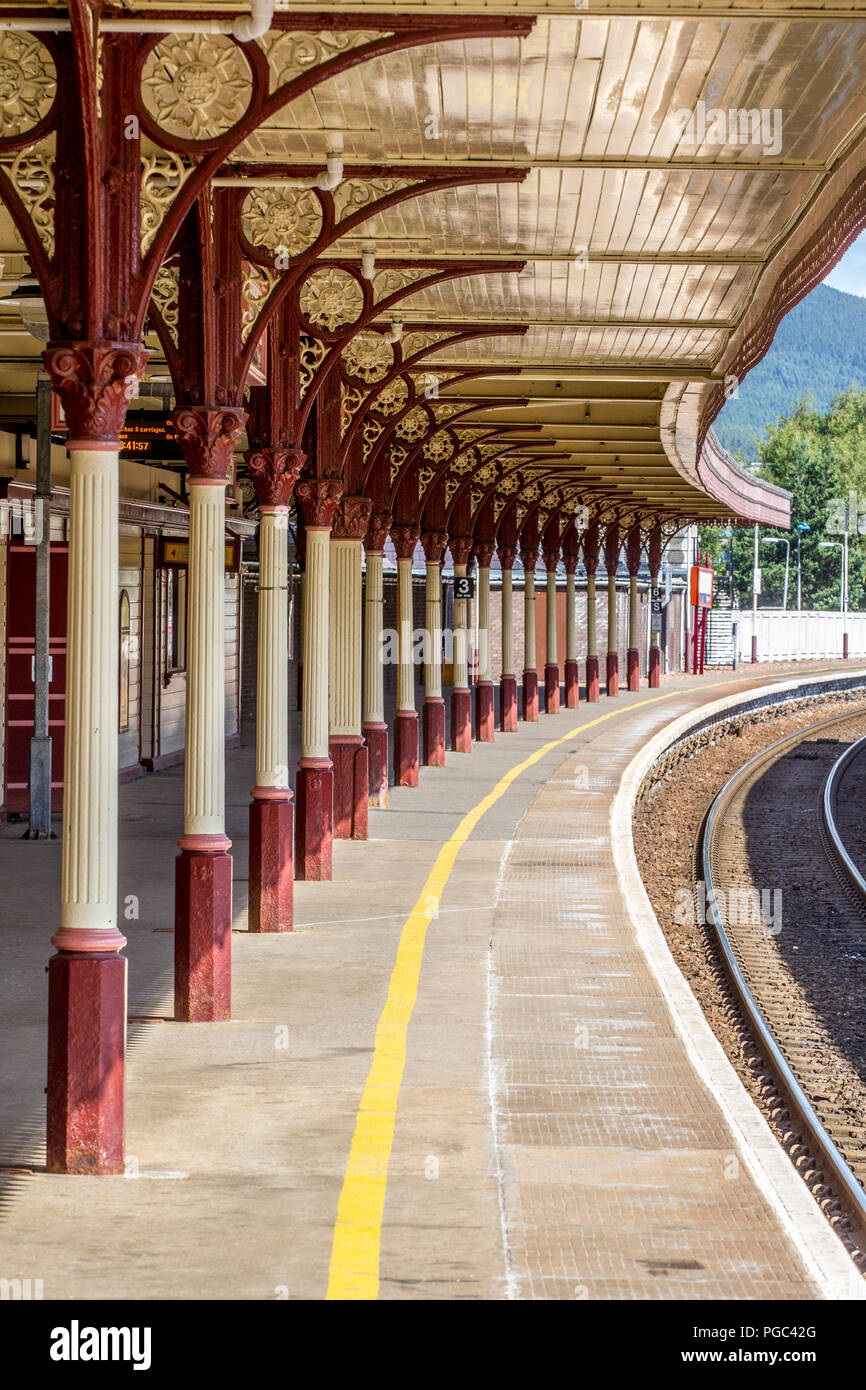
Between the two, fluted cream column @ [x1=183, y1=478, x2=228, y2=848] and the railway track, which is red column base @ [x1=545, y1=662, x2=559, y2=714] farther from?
fluted cream column @ [x1=183, y1=478, x2=228, y2=848]

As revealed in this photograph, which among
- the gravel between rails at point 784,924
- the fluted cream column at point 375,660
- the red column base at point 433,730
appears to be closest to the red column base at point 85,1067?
the gravel between rails at point 784,924

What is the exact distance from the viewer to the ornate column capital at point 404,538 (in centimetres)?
2203

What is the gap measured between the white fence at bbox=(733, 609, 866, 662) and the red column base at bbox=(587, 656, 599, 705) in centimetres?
2569

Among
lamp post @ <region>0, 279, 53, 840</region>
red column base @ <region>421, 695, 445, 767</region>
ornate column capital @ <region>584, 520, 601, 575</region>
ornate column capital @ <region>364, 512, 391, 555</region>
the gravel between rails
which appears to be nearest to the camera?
the gravel between rails

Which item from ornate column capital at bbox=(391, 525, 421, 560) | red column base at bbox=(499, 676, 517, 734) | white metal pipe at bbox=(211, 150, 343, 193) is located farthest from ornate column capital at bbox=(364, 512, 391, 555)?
red column base at bbox=(499, 676, 517, 734)

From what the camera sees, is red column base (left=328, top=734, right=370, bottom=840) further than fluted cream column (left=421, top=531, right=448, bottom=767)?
No

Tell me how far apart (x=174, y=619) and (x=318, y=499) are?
9660 mm

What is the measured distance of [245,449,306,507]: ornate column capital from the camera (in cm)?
1239

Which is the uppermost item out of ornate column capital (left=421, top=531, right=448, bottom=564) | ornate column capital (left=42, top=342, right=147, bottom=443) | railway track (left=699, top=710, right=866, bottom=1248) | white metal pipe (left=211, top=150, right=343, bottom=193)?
white metal pipe (left=211, top=150, right=343, bottom=193)

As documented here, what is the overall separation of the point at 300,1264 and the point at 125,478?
620 inches

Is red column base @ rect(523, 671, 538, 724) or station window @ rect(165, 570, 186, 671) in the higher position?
station window @ rect(165, 570, 186, 671)

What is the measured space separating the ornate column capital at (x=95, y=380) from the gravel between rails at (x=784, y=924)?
4532 millimetres

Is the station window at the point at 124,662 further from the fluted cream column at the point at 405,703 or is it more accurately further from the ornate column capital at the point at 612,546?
the ornate column capital at the point at 612,546
